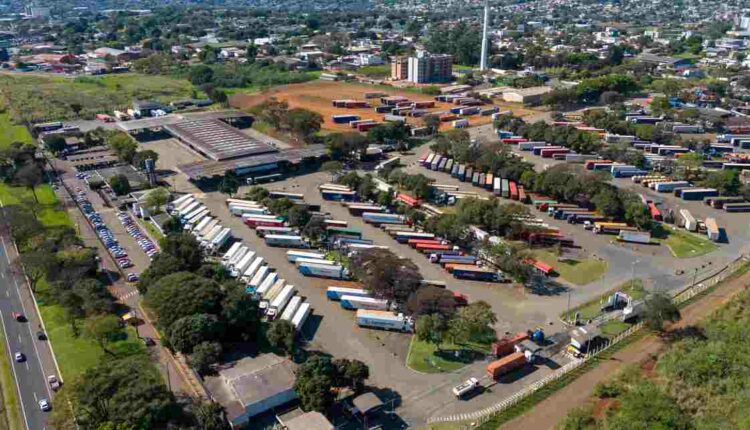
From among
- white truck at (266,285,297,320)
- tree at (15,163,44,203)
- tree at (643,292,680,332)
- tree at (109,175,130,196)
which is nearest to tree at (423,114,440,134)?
tree at (109,175,130,196)

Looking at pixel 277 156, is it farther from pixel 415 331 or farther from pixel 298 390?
pixel 298 390

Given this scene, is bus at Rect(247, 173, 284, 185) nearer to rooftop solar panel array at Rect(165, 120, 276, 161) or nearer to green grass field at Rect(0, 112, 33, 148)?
rooftop solar panel array at Rect(165, 120, 276, 161)

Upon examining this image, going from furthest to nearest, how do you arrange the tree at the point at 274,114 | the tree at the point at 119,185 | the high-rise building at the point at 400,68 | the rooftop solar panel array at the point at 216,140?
the high-rise building at the point at 400,68
the tree at the point at 274,114
the rooftop solar panel array at the point at 216,140
the tree at the point at 119,185

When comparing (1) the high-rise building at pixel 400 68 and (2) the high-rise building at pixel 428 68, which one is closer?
(2) the high-rise building at pixel 428 68

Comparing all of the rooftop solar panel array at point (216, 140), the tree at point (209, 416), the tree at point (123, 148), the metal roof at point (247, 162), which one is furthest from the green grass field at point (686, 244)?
the tree at point (123, 148)

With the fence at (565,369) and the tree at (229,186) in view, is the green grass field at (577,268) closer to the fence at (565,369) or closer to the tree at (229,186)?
the fence at (565,369)
